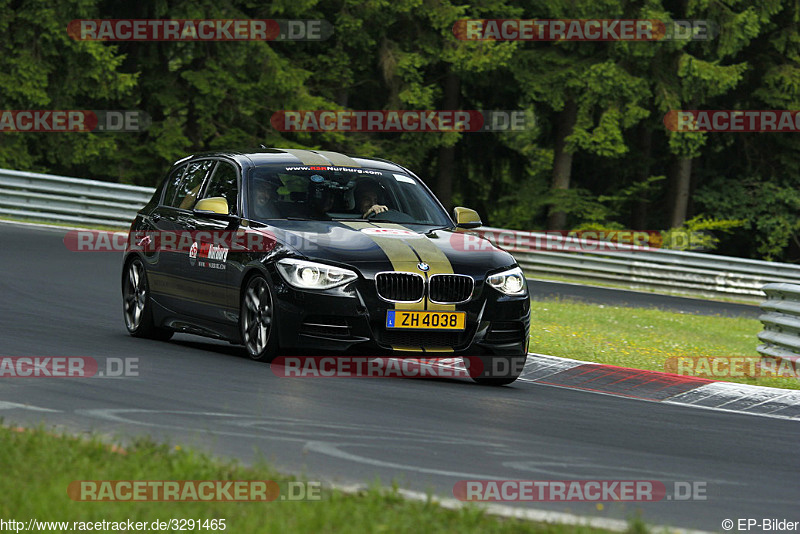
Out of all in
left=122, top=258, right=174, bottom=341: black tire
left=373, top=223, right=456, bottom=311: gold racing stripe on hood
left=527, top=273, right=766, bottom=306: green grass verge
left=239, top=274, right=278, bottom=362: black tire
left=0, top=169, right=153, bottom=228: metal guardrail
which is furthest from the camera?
left=527, top=273, right=766, bottom=306: green grass verge

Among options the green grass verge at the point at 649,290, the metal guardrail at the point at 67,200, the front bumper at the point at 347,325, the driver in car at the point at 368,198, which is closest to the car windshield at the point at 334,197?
the driver in car at the point at 368,198

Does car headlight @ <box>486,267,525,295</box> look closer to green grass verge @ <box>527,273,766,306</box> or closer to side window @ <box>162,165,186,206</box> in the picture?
side window @ <box>162,165,186,206</box>

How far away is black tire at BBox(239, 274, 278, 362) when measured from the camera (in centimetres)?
1032

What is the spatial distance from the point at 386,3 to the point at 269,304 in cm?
2586

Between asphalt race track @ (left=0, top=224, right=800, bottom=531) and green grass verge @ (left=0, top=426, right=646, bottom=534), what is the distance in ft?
1.71

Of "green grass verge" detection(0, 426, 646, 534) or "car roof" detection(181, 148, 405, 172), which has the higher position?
"car roof" detection(181, 148, 405, 172)

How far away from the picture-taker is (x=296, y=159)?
38.7 ft

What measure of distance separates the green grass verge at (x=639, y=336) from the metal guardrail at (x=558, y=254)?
3.67m

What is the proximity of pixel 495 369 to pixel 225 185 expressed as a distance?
2.92 m

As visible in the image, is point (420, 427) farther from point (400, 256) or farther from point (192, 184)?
point (192, 184)

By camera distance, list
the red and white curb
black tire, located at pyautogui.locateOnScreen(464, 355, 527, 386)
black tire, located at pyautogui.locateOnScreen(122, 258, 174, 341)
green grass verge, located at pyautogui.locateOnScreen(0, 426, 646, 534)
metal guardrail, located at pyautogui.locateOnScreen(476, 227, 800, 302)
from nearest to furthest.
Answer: green grass verge, located at pyautogui.locateOnScreen(0, 426, 646, 534) → the red and white curb → black tire, located at pyautogui.locateOnScreen(464, 355, 527, 386) → black tire, located at pyautogui.locateOnScreen(122, 258, 174, 341) → metal guardrail, located at pyautogui.locateOnScreen(476, 227, 800, 302)

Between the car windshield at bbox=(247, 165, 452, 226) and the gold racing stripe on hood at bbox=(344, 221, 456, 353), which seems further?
the car windshield at bbox=(247, 165, 452, 226)

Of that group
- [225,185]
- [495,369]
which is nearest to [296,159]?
[225,185]

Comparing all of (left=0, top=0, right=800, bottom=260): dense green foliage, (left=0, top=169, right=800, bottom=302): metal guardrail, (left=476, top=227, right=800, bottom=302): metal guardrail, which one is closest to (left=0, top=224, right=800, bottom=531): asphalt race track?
(left=0, top=169, right=800, bottom=302): metal guardrail
